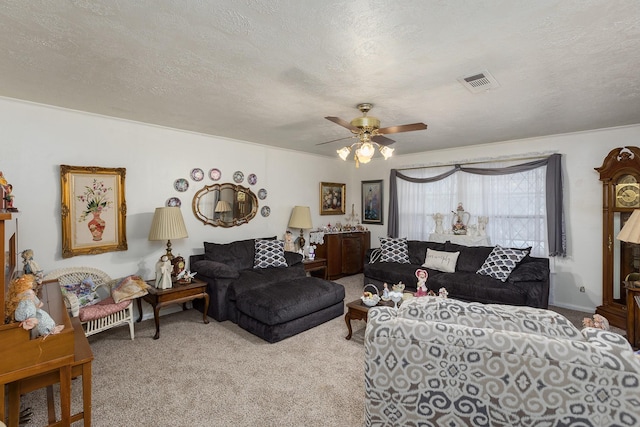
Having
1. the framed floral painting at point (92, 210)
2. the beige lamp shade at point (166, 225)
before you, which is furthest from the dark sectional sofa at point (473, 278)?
the framed floral painting at point (92, 210)

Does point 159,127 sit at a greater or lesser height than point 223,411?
greater

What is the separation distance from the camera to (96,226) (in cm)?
351

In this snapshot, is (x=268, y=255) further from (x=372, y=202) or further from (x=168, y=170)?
(x=372, y=202)

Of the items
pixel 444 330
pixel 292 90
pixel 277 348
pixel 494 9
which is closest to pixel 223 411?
pixel 277 348

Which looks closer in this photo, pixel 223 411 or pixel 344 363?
pixel 223 411

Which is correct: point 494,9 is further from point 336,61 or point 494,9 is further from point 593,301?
point 593,301

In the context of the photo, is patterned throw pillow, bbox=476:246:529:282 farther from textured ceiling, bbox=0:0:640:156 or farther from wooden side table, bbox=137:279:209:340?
wooden side table, bbox=137:279:209:340

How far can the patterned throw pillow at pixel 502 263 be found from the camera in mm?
3992

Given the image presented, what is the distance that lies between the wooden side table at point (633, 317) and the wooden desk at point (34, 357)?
467cm

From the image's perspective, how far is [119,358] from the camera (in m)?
2.88

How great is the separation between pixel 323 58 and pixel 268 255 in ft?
10.00

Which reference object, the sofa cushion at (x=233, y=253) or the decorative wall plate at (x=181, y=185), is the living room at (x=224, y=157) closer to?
the decorative wall plate at (x=181, y=185)

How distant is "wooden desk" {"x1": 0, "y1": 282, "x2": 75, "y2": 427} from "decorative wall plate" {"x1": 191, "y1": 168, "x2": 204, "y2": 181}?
2.71m

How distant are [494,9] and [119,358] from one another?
3.87m
